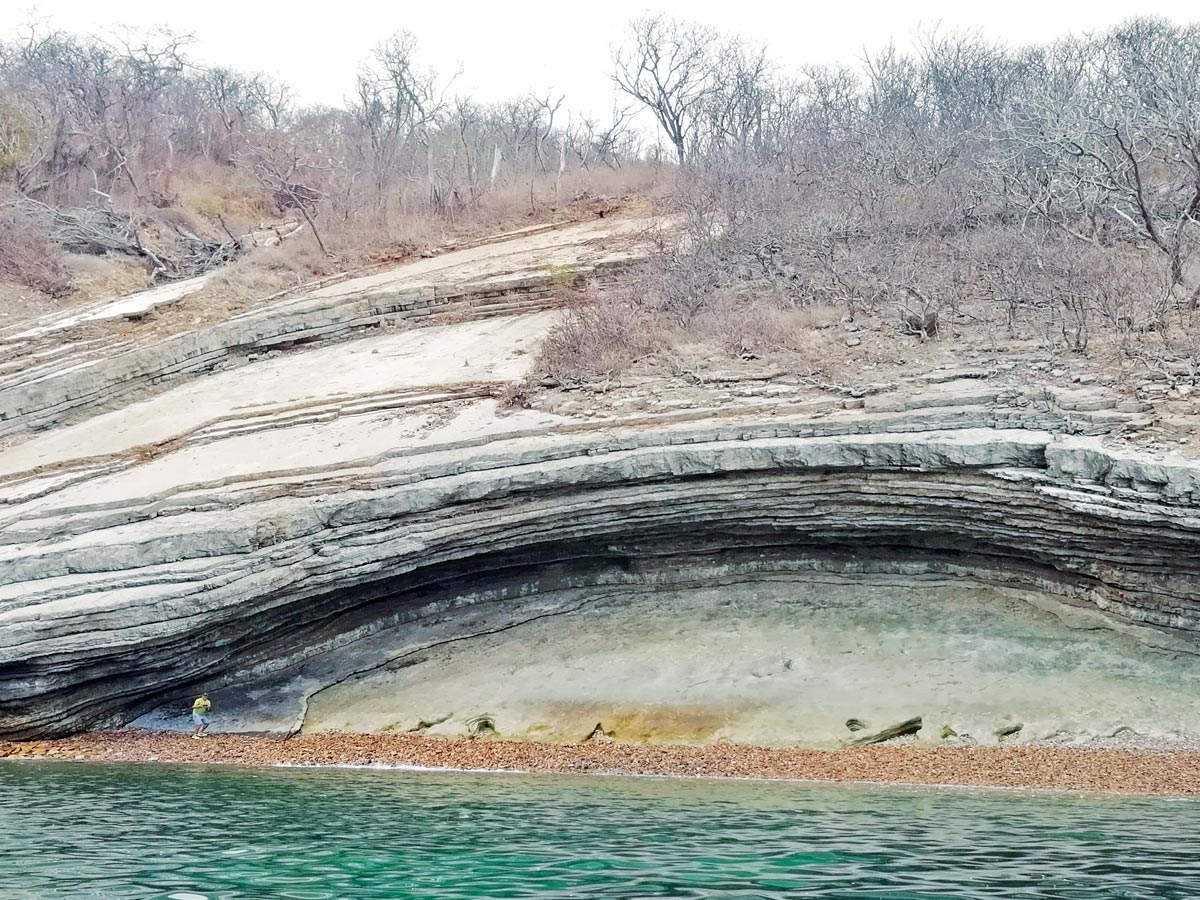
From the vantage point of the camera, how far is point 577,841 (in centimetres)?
892

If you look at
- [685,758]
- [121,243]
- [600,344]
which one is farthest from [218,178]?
[685,758]

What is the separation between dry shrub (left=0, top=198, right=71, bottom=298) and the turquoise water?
66.1ft

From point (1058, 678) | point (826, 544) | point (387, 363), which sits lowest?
point (1058, 678)

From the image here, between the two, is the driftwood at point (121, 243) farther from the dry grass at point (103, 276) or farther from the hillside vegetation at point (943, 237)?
the hillside vegetation at point (943, 237)

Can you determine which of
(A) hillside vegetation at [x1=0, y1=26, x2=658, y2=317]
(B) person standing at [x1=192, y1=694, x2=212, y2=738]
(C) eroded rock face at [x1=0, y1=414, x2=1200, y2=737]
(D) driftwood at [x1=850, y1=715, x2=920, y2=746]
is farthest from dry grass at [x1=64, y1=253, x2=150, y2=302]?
(D) driftwood at [x1=850, y1=715, x2=920, y2=746]

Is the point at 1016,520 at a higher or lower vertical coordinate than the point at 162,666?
higher

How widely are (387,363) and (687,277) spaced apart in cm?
648

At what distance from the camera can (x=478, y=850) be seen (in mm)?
8742

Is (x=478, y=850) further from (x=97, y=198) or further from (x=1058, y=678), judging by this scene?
(x=97, y=198)

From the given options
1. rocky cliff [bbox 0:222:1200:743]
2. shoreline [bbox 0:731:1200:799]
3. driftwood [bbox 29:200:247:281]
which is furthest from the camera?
driftwood [bbox 29:200:247:281]

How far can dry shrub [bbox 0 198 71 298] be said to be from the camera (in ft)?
93.5

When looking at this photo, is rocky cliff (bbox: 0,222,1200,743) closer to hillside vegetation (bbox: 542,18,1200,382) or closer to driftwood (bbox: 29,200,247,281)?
hillside vegetation (bbox: 542,18,1200,382)

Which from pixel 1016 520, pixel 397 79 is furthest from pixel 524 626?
pixel 397 79

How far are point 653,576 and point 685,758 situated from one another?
4.18 metres
